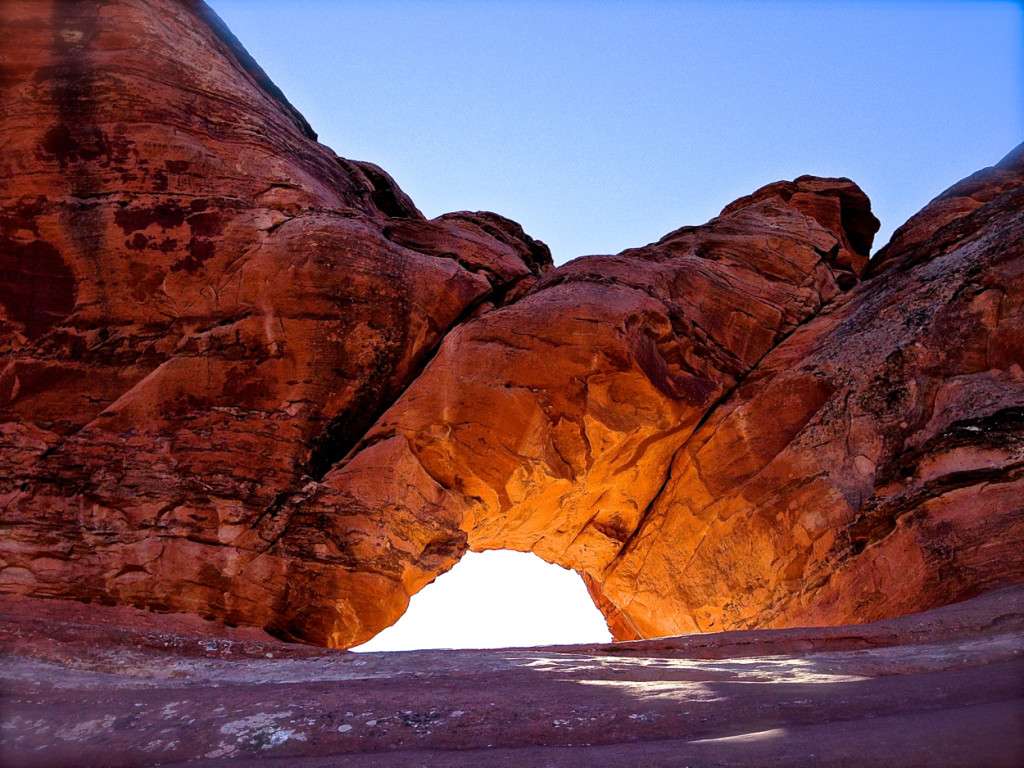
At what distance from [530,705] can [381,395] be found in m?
9.66

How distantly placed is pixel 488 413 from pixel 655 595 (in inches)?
198

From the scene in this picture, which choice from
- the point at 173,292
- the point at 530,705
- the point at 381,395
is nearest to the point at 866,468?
the point at 381,395

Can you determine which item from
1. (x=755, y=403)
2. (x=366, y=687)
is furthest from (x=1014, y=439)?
(x=366, y=687)

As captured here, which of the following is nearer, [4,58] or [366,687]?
[366,687]

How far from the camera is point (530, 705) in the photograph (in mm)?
6344

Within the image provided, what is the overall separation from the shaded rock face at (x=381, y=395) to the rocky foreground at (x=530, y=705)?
361 centimetres

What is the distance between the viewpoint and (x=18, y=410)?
537 inches

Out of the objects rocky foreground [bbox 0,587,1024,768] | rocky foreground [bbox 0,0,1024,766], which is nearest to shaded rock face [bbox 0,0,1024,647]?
rocky foreground [bbox 0,0,1024,766]

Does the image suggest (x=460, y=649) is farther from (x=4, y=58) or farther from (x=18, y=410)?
(x=4, y=58)

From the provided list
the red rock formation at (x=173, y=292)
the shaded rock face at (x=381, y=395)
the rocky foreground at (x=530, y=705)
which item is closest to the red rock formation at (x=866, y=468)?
the shaded rock face at (x=381, y=395)

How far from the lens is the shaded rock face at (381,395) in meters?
12.4

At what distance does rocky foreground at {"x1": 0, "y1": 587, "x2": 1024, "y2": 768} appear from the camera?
5051 millimetres

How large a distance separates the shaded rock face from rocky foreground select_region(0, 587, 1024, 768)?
3.61 metres

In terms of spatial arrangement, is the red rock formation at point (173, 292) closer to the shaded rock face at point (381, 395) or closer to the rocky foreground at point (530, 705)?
the shaded rock face at point (381, 395)
